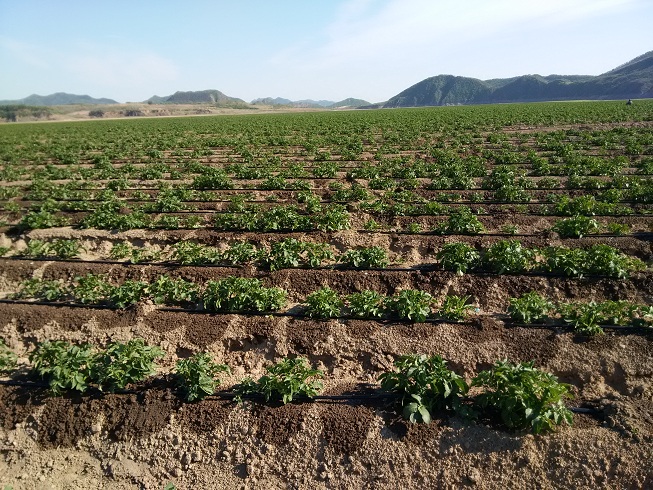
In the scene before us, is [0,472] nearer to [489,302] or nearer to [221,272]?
[221,272]

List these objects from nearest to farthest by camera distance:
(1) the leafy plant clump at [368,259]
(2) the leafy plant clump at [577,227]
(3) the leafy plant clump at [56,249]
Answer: (1) the leafy plant clump at [368,259]
(2) the leafy plant clump at [577,227]
(3) the leafy plant clump at [56,249]

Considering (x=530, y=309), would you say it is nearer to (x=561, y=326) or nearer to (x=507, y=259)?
(x=561, y=326)

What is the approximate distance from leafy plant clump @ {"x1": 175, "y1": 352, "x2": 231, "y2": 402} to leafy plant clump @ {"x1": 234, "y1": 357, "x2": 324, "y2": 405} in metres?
0.41

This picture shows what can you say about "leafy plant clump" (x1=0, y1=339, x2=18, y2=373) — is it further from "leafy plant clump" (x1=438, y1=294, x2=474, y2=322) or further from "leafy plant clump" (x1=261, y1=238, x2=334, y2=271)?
"leafy plant clump" (x1=438, y1=294, x2=474, y2=322)

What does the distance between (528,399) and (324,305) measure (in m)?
3.71

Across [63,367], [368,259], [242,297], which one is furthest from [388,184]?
[63,367]

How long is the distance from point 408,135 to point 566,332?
2567 cm

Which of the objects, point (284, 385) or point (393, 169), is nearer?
point (284, 385)

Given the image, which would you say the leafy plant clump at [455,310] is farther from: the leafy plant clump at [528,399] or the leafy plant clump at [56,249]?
the leafy plant clump at [56,249]

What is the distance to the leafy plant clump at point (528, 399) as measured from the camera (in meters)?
4.93

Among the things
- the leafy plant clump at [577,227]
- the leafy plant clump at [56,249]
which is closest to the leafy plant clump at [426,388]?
the leafy plant clump at [577,227]

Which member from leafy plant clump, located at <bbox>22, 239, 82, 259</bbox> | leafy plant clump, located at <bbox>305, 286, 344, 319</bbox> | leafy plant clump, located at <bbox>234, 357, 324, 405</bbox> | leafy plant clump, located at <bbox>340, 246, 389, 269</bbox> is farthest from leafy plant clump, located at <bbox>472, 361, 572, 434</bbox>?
leafy plant clump, located at <bbox>22, 239, 82, 259</bbox>

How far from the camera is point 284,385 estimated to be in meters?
5.75

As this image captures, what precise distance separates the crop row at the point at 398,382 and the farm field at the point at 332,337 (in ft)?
0.14
